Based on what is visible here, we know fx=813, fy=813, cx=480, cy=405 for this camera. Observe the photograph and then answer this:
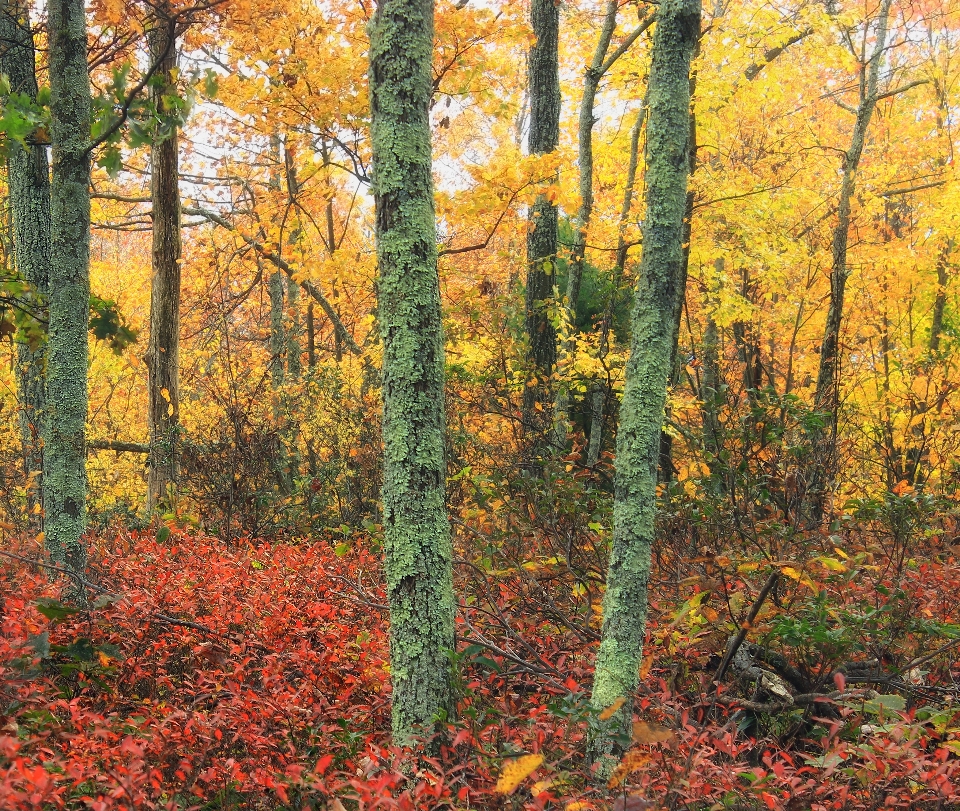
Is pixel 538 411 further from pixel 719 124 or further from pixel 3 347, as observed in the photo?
pixel 3 347

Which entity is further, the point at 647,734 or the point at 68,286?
the point at 68,286

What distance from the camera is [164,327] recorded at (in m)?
8.96

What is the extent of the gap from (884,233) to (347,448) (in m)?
14.8

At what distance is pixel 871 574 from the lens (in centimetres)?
628

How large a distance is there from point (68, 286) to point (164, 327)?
424 centimetres

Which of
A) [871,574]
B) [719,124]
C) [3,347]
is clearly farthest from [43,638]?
[3,347]

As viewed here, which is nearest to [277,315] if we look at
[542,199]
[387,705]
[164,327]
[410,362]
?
[164,327]

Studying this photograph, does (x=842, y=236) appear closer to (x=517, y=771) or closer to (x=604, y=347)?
(x=604, y=347)

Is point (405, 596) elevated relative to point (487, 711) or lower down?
elevated

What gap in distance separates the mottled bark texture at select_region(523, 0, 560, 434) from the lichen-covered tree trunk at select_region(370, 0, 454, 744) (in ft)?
19.9

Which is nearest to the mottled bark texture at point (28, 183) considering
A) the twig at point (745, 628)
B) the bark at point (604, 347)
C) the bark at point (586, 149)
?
the twig at point (745, 628)

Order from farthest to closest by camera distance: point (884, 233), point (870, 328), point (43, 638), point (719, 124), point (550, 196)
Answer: point (884, 233)
point (870, 328)
point (719, 124)
point (550, 196)
point (43, 638)

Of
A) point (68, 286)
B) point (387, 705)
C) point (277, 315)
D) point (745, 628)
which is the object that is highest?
point (277, 315)

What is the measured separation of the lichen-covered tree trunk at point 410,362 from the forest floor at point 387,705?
8.2 inches
